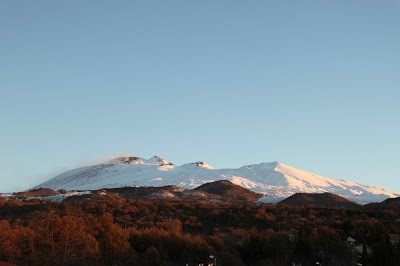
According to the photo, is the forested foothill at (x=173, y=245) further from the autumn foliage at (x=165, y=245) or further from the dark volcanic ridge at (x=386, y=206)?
the dark volcanic ridge at (x=386, y=206)

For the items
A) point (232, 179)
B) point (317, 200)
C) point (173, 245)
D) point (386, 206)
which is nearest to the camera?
point (173, 245)

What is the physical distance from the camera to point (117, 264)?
20.0 m

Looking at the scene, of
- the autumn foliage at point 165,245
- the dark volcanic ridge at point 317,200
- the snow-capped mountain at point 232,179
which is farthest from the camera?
the snow-capped mountain at point 232,179

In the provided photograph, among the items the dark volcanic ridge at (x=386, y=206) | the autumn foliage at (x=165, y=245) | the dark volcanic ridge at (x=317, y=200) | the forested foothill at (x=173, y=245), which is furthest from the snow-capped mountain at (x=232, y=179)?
the forested foothill at (x=173, y=245)

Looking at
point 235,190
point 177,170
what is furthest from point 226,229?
point 177,170

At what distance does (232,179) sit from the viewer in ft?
307

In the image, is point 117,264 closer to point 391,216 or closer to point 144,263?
point 144,263

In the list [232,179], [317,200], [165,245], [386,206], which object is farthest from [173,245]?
[232,179]

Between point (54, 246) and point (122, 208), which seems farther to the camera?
point (122, 208)

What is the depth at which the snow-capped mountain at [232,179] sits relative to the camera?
8681 centimetres

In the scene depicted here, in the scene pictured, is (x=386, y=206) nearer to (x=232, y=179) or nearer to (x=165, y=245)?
(x=165, y=245)

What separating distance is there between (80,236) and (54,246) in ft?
3.54

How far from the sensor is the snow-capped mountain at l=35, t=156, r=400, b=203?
285 feet

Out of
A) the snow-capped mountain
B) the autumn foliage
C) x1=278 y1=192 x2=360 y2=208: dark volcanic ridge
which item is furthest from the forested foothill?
the snow-capped mountain
